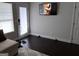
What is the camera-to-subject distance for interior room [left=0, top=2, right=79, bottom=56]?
1.40 meters

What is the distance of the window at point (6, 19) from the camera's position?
48.2 inches

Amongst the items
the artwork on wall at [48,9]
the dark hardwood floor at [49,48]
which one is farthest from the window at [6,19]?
the artwork on wall at [48,9]

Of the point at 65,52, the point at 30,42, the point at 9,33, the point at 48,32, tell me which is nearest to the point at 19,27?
the point at 9,33

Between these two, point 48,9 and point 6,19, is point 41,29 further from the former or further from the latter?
point 6,19

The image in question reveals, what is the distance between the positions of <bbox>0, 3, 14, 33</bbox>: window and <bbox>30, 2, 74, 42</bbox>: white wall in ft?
3.94

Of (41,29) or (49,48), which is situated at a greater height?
(41,29)

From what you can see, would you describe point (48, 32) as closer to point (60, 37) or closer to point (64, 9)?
point (60, 37)

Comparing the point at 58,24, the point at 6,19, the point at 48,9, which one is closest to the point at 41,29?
the point at 58,24

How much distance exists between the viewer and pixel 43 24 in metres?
2.89

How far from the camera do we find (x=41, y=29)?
2.84 m

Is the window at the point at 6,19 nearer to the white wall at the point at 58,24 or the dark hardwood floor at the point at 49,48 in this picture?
the dark hardwood floor at the point at 49,48

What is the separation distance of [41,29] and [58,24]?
2.01 feet

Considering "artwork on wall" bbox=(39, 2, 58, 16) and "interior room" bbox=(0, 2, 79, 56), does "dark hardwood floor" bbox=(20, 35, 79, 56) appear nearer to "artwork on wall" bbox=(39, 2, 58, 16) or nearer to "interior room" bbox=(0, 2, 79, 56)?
"interior room" bbox=(0, 2, 79, 56)

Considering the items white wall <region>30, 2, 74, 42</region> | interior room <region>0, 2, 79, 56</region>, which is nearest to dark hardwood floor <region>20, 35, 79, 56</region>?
interior room <region>0, 2, 79, 56</region>
